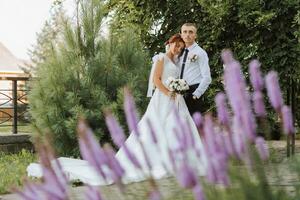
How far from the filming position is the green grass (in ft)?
24.7

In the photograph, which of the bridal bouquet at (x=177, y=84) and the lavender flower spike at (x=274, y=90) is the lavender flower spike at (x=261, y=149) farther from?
the bridal bouquet at (x=177, y=84)

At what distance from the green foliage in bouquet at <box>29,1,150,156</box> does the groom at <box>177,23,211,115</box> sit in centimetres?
213

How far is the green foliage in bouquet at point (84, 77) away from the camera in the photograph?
10.4m

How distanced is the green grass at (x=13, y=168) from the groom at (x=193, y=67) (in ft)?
7.63

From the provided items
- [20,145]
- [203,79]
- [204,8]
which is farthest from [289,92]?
[20,145]

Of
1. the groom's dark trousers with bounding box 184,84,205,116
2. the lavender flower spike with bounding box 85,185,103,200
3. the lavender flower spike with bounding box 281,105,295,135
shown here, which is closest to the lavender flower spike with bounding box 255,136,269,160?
the lavender flower spike with bounding box 281,105,295,135

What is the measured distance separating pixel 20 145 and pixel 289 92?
199 inches

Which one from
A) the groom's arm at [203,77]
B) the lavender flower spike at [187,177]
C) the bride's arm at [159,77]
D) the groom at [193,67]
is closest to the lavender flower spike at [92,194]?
the lavender flower spike at [187,177]

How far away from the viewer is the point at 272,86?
64.7 inches

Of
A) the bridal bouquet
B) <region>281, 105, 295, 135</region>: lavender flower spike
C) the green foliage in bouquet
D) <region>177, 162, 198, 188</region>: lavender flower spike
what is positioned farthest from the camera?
the green foliage in bouquet

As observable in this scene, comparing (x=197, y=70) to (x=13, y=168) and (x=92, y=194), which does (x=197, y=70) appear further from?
(x=92, y=194)

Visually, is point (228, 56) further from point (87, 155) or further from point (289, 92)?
point (289, 92)

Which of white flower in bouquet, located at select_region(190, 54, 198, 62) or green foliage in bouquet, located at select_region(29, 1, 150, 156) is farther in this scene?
green foliage in bouquet, located at select_region(29, 1, 150, 156)

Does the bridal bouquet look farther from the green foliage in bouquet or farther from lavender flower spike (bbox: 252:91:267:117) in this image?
lavender flower spike (bbox: 252:91:267:117)
